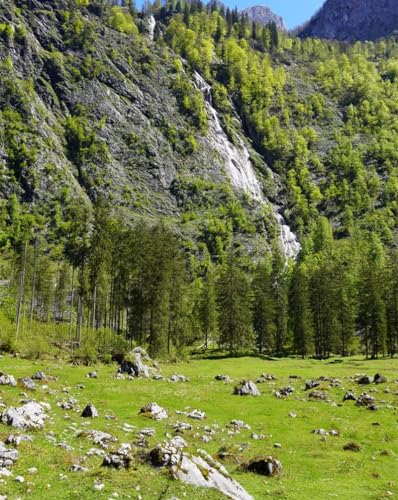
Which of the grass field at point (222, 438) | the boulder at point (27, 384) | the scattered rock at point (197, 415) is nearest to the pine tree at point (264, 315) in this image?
the grass field at point (222, 438)

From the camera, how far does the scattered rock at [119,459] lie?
54.7 ft

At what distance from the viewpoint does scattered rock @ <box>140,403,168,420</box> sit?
94.4 feet

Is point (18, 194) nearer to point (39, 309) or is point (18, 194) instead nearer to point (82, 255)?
point (39, 309)

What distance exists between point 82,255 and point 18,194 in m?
114

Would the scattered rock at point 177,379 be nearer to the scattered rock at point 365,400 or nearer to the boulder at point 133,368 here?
the boulder at point 133,368

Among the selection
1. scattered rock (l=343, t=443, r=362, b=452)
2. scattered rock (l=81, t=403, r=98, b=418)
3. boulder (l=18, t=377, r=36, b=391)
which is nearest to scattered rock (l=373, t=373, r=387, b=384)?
scattered rock (l=343, t=443, r=362, b=452)

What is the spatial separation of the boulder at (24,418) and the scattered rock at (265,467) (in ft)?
31.7

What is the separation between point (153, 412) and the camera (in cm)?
2938

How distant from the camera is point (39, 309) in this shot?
126312mm

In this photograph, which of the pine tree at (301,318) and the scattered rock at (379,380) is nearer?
the scattered rock at (379,380)

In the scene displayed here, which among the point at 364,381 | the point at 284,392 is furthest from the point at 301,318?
the point at 284,392

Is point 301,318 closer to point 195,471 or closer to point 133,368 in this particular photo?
point 133,368

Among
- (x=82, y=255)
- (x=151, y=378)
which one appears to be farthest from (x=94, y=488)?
(x=82, y=255)

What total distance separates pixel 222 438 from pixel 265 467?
5673 mm
